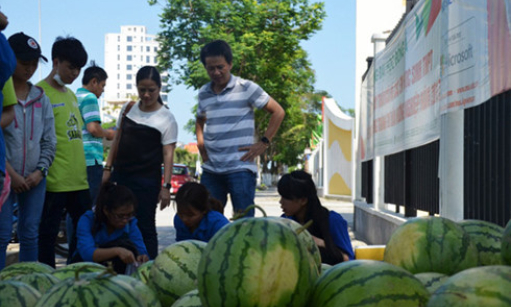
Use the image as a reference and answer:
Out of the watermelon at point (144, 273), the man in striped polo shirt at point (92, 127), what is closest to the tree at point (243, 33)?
the man in striped polo shirt at point (92, 127)

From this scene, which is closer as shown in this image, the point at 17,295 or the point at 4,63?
the point at 17,295

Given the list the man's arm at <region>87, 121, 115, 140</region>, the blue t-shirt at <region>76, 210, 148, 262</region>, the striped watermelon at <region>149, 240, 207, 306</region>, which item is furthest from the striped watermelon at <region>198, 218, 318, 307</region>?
the man's arm at <region>87, 121, 115, 140</region>

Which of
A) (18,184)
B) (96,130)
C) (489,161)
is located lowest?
(18,184)

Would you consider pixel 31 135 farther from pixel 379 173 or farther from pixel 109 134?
pixel 379 173

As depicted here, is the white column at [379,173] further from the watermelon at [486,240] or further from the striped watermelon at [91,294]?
the striped watermelon at [91,294]

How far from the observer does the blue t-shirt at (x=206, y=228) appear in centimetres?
422

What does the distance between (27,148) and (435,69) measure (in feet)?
12.2

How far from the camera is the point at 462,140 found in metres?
6.09

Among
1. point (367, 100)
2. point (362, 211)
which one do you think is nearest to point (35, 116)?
point (367, 100)

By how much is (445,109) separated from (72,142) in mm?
3022

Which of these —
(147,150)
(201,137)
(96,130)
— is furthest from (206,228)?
(96,130)

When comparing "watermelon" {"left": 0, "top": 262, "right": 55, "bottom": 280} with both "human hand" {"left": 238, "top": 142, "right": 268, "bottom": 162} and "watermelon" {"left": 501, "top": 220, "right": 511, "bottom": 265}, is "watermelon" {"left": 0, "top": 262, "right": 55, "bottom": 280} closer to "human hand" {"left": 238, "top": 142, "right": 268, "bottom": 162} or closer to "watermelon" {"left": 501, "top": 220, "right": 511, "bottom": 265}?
"watermelon" {"left": 501, "top": 220, "right": 511, "bottom": 265}

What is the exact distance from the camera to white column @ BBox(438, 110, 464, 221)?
6082 mm

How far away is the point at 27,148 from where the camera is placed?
470 centimetres
